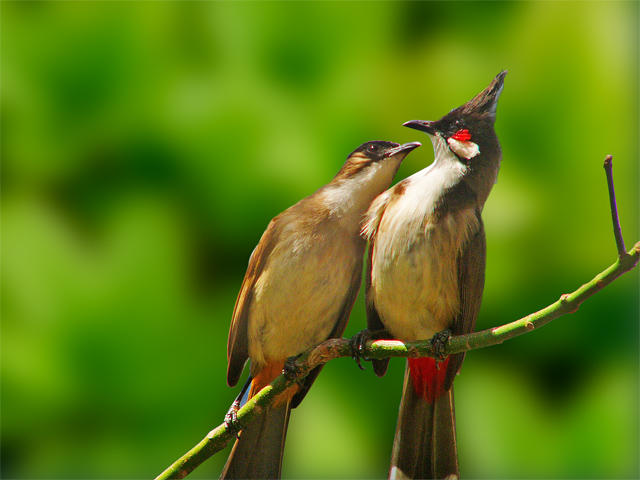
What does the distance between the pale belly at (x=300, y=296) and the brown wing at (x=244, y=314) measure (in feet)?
0.08

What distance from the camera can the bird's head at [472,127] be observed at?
1.10 metres

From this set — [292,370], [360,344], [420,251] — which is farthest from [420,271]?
[292,370]

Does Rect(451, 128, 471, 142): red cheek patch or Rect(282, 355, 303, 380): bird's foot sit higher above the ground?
Rect(451, 128, 471, 142): red cheek patch

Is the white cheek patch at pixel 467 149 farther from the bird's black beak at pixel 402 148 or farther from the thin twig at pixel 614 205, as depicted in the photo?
the thin twig at pixel 614 205

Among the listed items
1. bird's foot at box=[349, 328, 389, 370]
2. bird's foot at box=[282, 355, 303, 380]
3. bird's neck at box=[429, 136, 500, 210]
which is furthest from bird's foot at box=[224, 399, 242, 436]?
bird's neck at box=[429, 136, 500, 210]

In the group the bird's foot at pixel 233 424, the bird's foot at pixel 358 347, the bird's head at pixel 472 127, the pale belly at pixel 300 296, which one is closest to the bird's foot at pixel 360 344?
the bird's foot at pixel 358 347

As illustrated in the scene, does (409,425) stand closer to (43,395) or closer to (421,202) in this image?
(421,202)

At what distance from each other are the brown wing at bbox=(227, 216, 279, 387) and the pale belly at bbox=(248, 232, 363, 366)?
0.08 ft

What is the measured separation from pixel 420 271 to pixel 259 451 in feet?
1.56

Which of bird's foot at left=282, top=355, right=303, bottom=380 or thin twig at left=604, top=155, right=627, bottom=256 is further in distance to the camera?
bird's foot at left=282, top=355, right=303, bottom=380

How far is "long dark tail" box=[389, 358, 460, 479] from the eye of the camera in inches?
47.0

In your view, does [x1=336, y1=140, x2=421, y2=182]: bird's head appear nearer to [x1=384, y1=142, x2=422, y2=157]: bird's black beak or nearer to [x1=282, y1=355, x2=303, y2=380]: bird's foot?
[x1=384, y1=142, x2=422, y2=157]: bird's black beak

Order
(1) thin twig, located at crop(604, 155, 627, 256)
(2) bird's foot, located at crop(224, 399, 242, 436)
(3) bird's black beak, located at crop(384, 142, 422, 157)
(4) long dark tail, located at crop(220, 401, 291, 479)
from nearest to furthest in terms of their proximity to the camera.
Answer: (1) thin twig, located at crop(604, 155, 627, 256) < (2) bird's foot, located at crop(224, 399, 242, 436) < (3) bird's black beak, located at crop(384, 142, 422, 157) < (4) long dark tail, located at crop(220, 401, 291, 479)

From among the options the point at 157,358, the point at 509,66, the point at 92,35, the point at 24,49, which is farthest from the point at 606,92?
the point at 24,49
